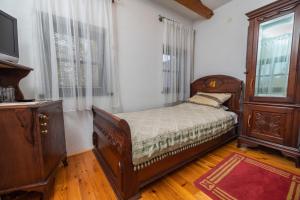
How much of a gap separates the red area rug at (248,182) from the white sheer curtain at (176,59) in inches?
66.7

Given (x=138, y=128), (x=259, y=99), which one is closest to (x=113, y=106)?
(x=138, y=128)

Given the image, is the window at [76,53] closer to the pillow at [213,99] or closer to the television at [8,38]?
the television at [8,38]

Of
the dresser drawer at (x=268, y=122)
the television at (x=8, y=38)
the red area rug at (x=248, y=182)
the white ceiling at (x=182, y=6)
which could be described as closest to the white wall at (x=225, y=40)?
the white ceiling at (x=182, y=6)

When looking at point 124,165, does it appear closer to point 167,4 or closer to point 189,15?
point 167,4

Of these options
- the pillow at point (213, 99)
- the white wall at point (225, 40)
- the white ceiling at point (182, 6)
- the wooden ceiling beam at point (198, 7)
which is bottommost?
the pillow at point (213, 99)

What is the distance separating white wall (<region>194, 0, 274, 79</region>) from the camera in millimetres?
2621

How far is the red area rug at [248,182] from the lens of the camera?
4.19ft

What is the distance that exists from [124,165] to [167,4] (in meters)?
3.06

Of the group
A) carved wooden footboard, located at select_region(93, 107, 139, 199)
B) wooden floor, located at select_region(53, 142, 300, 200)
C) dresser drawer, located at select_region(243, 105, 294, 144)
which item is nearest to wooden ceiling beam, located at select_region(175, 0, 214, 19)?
dresser drawer, located at select_region(243, 105, 294, 144)

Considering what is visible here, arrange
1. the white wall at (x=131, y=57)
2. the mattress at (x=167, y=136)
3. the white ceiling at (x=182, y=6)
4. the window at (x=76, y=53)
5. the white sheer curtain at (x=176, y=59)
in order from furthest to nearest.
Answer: the white sheer curtain at (x=176, y=59), the white ceiling at (x=182, y=6), the window at (x=76, y=53), the white wall at (x=131, y=57), the mattress at (x=167, y=136)

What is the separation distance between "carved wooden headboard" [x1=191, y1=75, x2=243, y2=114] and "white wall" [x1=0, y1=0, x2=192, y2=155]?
108 centimetres

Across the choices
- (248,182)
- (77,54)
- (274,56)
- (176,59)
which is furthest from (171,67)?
(248,182)

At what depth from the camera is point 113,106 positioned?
229 centimetres

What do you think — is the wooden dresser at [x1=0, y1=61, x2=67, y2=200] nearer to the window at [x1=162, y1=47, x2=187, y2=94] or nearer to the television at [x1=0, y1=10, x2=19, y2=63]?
the television at [x1=0, y1=10, x2=19, y2=63]
